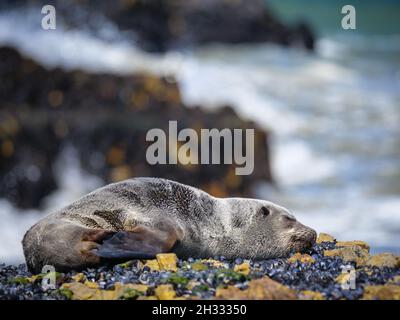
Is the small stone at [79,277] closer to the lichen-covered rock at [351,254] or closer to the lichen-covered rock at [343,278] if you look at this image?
the lichen-covered rock at [343,278]

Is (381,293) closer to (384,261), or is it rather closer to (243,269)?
(384,261)

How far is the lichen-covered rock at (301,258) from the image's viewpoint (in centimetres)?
A: 605

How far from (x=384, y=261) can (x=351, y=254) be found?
0.37 meters

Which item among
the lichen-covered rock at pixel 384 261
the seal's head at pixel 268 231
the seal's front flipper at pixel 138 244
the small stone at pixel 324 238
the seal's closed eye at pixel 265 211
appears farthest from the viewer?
the small stone at pixel 324 238

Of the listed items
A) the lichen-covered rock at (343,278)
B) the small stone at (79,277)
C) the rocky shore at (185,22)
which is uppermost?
the rocky shore at (185,22)

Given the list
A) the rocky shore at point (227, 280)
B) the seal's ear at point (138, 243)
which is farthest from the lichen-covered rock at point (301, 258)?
the seal's ear at point (138, 243)

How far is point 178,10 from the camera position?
24141 mm

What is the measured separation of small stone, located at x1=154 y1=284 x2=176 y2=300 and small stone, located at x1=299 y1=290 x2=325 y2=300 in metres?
0.90

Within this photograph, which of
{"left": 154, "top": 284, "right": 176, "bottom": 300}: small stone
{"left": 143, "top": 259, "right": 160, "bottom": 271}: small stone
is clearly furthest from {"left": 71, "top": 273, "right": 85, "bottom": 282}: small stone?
{"left": 154, "top": 284, "right": 176, "bottom": 300}: small stone

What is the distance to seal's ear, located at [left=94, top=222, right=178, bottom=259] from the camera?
5.53 metres

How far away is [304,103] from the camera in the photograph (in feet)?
75.8

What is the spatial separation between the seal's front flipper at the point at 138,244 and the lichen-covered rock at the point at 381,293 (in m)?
1.66

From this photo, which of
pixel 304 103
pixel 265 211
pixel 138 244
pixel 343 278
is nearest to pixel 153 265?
pixel 138 244
